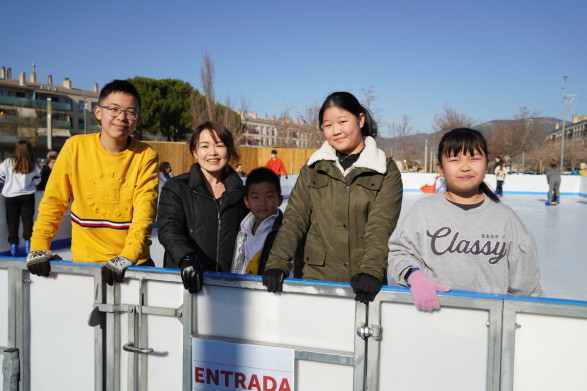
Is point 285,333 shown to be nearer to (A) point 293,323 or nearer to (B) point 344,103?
(A) point 293,323

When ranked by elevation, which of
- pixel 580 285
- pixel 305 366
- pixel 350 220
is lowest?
pixel 580 285

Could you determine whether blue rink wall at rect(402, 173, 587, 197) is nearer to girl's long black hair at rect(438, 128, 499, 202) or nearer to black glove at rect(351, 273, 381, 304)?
girl's long black hair at rect(438, 128, 499, 202)

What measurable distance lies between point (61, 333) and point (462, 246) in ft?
5.41

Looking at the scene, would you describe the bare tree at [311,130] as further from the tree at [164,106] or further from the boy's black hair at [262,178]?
the boy's black hair at [262,178]

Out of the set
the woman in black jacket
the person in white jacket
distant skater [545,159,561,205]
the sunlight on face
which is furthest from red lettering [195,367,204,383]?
distant skater [545,159,561,205]

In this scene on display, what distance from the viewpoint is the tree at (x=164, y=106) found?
41.2 m

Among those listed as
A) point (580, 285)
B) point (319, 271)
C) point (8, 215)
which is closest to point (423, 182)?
point (580, 285)

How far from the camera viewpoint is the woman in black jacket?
6.61ft

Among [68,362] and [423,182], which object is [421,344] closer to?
[68,362]

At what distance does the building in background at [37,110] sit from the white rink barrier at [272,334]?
46.5 m

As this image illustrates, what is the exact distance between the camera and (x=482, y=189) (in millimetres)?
1739

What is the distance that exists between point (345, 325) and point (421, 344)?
0.84 feet

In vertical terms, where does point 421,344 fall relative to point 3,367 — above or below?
above

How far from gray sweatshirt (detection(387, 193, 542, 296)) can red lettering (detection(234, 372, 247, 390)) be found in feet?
2.18
